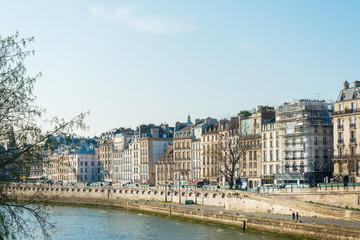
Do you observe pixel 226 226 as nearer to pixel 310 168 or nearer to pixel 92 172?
pixel 310 168

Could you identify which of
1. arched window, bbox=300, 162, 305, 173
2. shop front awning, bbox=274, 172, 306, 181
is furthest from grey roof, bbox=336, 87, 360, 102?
shop front awning, bbox=274, 172, 306, 181

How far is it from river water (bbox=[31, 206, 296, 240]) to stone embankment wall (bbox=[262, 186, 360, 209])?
32.8 ft

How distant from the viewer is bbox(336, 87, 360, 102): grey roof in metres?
74.4

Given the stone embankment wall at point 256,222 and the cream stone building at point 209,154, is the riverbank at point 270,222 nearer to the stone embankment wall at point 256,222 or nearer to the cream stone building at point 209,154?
the stone embankment wall at point 256,222

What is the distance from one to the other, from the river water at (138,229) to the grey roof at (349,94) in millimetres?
27554

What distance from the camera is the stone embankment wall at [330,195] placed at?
2270 inches

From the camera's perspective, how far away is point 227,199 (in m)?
73.2

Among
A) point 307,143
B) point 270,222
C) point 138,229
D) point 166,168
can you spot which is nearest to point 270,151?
point 307,143

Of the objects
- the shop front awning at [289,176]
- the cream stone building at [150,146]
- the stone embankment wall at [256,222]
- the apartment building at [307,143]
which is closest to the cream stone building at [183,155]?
the cream stone building at [150,146]

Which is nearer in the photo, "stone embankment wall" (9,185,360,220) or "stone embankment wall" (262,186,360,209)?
"stone embankment wall" (9,185,360,220)

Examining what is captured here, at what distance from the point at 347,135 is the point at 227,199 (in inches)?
730

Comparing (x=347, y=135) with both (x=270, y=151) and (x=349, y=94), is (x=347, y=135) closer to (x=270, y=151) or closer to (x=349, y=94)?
(x=349, y=94)

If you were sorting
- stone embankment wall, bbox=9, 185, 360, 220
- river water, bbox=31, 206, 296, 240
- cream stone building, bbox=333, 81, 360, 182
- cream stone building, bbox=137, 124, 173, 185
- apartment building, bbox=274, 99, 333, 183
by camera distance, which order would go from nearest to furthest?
stone embankment wall, bbox=9, 185, 360, 220 < river water, bbox=31, 206, 296, 240 < cream stone building, bbox=333, 81, 360, 182 < apartment building, bbox=274, 99, 333, 183 < cream stone building, bbox=137, 124, 173, 185

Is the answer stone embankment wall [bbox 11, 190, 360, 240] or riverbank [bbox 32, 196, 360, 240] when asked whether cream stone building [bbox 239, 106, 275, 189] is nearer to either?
riverbank [bbox 32, 196, 360, 240]
